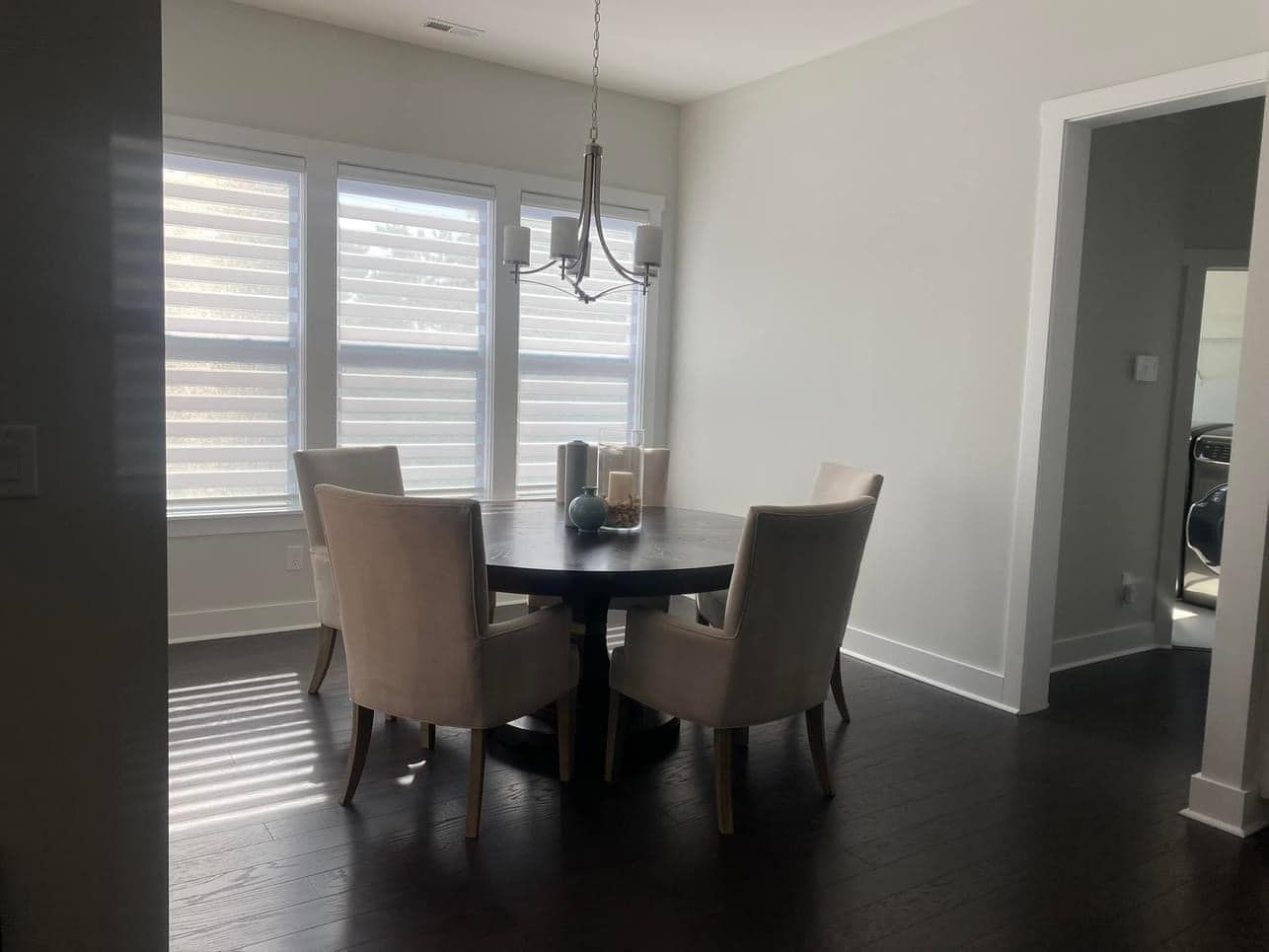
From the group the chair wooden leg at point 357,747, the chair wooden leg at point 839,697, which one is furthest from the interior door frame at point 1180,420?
the chair wooden leg at point 357,747

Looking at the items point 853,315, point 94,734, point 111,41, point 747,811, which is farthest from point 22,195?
point 853,315

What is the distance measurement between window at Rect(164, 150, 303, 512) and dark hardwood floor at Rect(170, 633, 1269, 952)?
1.10m

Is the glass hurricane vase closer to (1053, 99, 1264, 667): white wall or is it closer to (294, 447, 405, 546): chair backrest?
(294, 447, 405, 546): chair backrest

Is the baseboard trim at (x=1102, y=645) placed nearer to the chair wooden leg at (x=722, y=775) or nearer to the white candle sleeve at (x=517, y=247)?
the chair wooden leg at (x=722, y=775)

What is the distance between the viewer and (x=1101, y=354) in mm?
4113

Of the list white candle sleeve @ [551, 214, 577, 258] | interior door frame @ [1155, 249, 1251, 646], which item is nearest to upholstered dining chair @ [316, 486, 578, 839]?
white candle sleeve @ [551, 214, 577, 258]

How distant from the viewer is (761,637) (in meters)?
2.46

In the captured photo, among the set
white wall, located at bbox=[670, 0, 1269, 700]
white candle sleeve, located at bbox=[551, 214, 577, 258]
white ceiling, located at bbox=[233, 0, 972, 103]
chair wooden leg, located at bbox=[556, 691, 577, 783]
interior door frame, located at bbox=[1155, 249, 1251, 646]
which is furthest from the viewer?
interior door frame, located at bbox=[1155, 249, 1251, 646]

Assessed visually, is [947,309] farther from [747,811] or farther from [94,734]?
[94,734]

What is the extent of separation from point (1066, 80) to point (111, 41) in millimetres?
3179

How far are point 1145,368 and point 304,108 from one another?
4.03 m

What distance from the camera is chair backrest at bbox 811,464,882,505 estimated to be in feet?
10.5

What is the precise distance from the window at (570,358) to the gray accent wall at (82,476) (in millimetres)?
3379

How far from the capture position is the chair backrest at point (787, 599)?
238 centimetres
